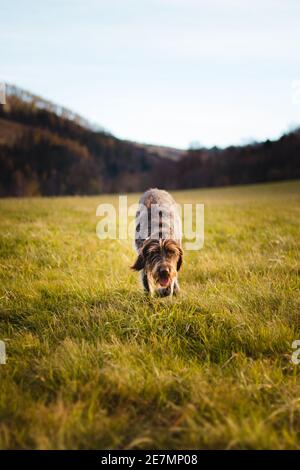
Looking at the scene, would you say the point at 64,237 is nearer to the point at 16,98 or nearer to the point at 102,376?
the point at 102,376

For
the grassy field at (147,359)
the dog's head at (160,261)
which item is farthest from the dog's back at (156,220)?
the grassy field at (147,359)

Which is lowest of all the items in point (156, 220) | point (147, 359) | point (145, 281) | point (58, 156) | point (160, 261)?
point (147, 359)

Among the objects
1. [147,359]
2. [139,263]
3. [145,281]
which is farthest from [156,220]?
[147,359]

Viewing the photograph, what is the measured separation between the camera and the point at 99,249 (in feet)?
24.1

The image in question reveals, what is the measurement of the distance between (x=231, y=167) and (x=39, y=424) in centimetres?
6537

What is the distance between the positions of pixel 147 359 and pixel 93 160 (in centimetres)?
7169

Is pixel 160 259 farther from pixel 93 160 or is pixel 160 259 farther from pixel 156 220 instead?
pixel 93 160

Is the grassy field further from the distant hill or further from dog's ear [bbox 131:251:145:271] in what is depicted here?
the distant hill

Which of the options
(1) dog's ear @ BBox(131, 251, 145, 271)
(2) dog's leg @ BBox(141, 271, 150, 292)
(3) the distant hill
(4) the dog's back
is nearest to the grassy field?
(2) dog's leg @ BBox(141, 271, 150, 292)

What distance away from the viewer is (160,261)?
4797 mm

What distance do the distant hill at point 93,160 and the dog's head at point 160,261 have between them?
Result: 55.1 m

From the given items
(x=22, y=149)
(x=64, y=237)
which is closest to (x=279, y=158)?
(x=22, y=149)

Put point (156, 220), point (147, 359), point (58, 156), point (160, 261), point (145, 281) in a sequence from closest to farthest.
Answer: point (147, 359)
point (160, 261)
point (145, 281)
point (156, 220)
point (58, 156)

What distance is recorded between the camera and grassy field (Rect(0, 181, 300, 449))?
7.12 ft
